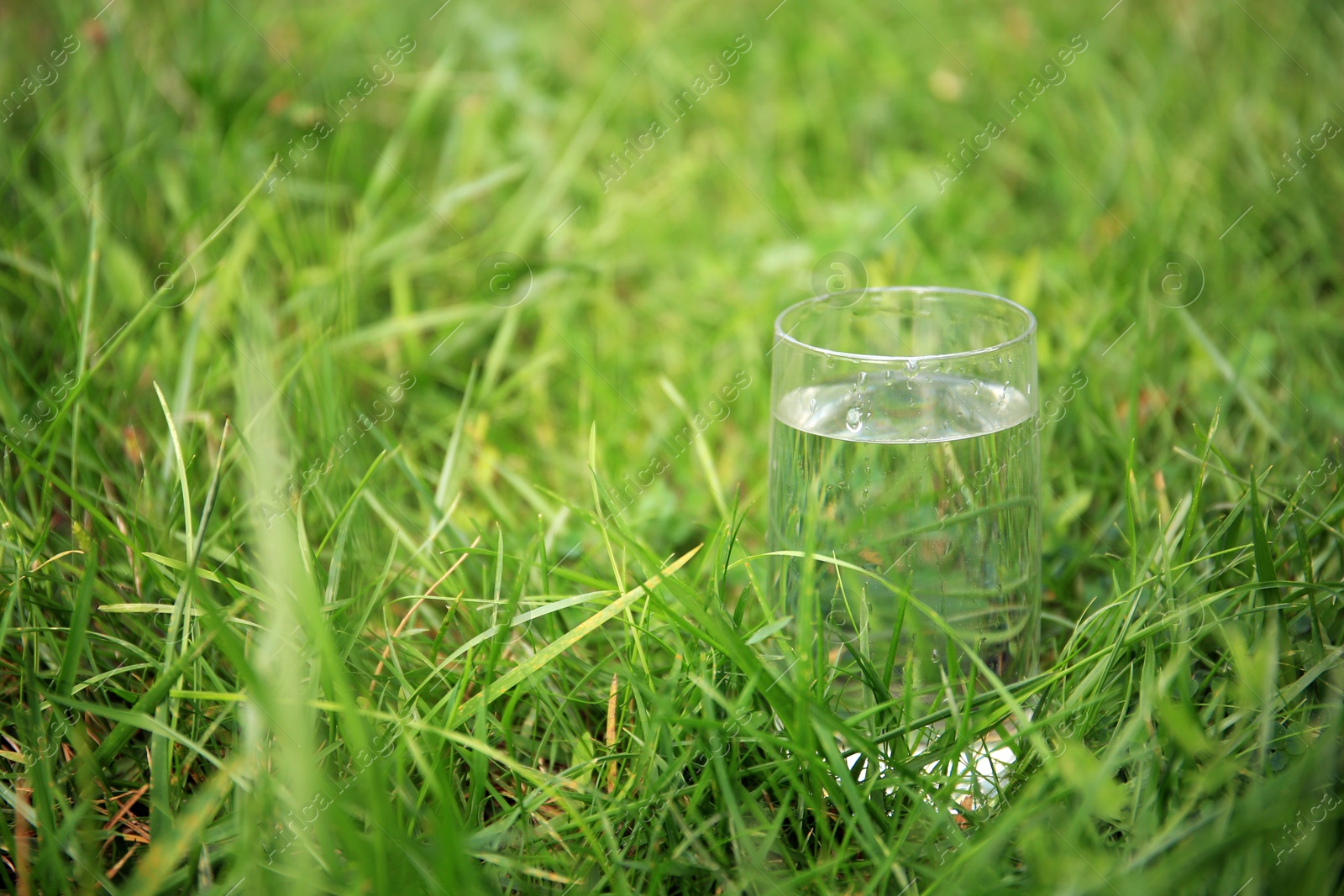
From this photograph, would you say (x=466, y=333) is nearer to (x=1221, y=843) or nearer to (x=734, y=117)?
(x=734, y=117)

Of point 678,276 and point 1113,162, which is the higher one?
point 678,276

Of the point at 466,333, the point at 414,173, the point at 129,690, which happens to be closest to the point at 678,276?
the point at 466,333

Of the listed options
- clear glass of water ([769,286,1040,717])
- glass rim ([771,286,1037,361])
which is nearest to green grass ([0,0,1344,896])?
clear glass of water ([769,286,1040,717])

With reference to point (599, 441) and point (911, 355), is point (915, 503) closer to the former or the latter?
point (911, 355)

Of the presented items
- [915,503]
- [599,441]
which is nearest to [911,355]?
[915,503]

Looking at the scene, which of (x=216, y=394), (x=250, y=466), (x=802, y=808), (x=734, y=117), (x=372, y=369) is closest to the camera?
(x=802, y=808)

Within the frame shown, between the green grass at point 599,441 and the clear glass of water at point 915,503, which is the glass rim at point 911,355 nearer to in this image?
the clear glass of water at point 915,503

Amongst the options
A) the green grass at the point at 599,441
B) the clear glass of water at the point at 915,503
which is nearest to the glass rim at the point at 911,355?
the clear glass of water at the point at 915,503
